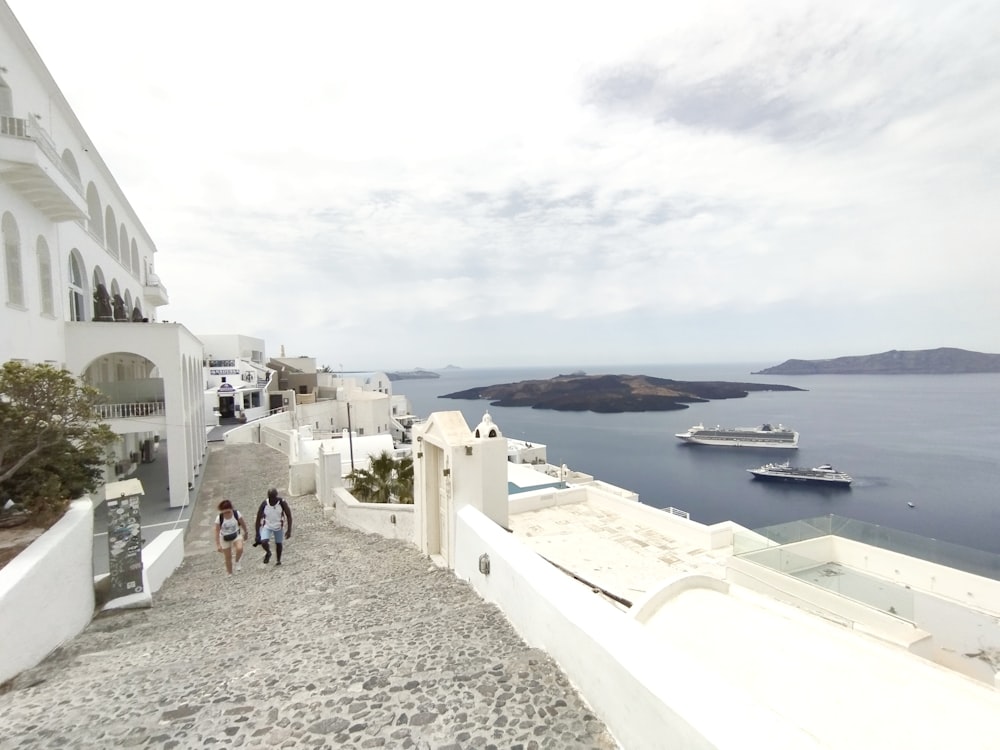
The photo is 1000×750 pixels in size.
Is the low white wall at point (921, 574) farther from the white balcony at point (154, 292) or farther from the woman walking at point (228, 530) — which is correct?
the white balcony at point (154, 292)

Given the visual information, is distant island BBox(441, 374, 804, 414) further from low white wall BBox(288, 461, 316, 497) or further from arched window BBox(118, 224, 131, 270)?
low white wall BBox(288, 461, 316, 497)

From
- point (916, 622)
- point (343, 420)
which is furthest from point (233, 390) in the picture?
point (916, 622)

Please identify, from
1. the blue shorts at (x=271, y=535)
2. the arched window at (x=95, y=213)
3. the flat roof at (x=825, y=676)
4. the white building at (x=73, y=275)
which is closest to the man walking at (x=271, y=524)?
the blue shorts at (x=271, y=535)

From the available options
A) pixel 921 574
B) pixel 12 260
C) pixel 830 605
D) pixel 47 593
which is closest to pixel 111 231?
pixel 12 260

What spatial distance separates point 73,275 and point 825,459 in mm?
76802

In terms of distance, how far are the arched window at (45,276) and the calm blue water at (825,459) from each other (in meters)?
27.4

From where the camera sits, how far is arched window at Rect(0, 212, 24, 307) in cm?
1059

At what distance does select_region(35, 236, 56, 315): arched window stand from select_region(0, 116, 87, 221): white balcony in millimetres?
806

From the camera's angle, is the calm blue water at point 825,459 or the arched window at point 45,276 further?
the calm blue water at point 825,459

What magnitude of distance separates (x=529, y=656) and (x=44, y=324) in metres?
13.6

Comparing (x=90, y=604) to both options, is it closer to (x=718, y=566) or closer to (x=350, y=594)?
(x=350, y=594)

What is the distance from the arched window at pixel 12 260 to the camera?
10.6 m

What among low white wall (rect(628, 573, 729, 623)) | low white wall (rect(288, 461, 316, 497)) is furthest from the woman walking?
low white wall (rect(288, 461, 316, 497))

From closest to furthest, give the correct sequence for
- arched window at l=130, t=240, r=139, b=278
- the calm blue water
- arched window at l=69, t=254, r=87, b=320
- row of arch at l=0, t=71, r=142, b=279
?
row of arch at l=0, t=71, r=142, b=279 → arched window at l=69, t=254, r=87, b=320 → arched window at l=130, t=240, r=139, b=278 → the calm blue water
